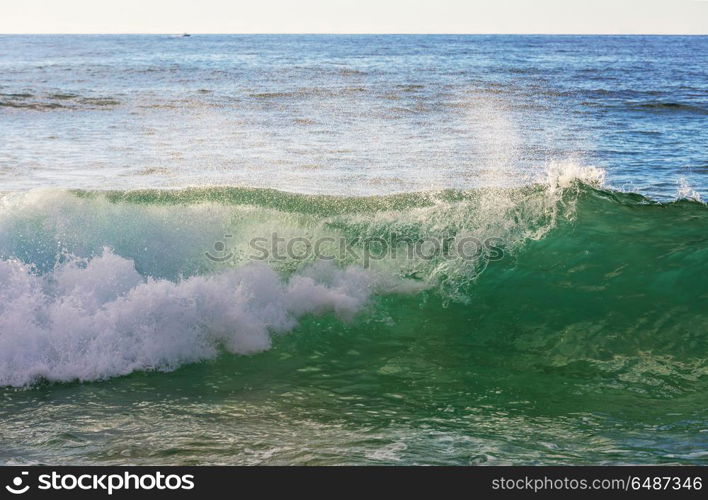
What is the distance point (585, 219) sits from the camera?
30.0 ft

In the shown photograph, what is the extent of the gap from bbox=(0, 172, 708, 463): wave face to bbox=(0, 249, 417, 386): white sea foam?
19mm

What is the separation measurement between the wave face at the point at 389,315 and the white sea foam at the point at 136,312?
2 cm

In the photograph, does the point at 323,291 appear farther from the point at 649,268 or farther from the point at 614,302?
the point at 649,268

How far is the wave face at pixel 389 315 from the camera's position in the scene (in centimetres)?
581

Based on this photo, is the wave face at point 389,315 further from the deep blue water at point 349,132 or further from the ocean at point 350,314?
the deep blue water at point 349,132

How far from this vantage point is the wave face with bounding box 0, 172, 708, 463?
5.81 meters

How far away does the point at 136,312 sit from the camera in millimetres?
7297

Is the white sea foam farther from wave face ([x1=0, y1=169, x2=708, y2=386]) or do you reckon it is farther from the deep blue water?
the deep blue water

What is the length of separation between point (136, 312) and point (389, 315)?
2.48 meters

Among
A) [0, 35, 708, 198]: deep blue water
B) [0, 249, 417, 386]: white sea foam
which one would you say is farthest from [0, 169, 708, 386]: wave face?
[0, 35, 708, 198]: deep blue water

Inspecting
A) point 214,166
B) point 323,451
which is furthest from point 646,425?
point 214,166

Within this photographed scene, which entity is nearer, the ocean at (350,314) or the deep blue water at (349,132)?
the ocean at (350,314)

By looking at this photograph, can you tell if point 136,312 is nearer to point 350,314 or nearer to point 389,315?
point 350,314

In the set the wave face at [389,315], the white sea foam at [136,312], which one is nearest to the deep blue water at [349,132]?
the wave face at [389,315]
